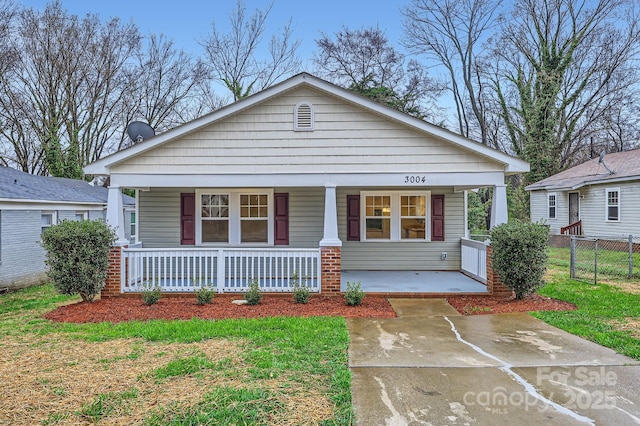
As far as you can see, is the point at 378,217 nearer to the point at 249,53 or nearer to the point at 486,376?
the point at 486,376

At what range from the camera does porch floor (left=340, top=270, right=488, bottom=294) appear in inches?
340

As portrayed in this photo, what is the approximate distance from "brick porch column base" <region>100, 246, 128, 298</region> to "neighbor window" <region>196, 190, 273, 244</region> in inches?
89.1

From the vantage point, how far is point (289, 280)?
344 inches

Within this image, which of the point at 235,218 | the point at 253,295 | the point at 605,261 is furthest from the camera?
the point at 605,261

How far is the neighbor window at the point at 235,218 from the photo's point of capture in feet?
34.1

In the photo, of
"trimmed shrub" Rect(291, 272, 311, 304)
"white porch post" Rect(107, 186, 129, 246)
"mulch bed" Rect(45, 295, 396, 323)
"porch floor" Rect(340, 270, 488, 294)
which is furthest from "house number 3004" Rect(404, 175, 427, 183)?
"white porch post" Rect(107, 186, 129, 246)

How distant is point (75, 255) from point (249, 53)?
2057 centimetres

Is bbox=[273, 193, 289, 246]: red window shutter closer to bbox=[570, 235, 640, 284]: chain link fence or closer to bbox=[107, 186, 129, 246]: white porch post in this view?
bbox=[107, 186, 129, 246]: white porch post

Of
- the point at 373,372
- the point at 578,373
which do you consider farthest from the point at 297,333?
the point at 578,373

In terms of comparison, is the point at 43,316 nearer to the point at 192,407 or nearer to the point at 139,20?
the point at 192,407

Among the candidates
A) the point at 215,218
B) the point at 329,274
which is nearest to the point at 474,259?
the point at 329,274

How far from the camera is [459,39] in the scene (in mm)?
27438

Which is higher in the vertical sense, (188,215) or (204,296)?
(188,215)

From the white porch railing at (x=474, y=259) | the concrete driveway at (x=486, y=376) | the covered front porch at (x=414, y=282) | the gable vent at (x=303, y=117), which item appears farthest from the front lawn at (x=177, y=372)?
the white porch railing at (x=474, y=259)
